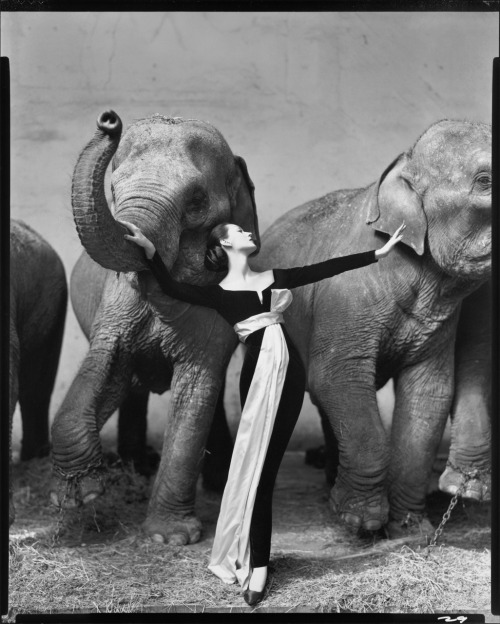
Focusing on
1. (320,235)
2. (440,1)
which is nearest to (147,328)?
(320,235)

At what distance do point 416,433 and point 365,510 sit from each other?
0.51m

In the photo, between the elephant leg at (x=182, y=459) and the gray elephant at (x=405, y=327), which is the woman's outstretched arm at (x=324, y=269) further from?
the elephant leg at (x=182, y=459)

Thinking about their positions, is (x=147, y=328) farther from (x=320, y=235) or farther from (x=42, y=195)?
(x=42, y=195)

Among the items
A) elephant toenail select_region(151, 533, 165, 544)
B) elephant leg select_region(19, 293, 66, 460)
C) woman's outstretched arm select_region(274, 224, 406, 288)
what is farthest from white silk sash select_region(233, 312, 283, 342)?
elephant leg select_region(19, 293, 66, 460)

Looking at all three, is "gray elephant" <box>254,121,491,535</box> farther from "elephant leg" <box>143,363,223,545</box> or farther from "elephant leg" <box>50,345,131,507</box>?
"elephant leg" <box>50,345,131,507</box>

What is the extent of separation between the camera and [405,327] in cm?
582

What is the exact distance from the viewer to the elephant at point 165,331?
5.36m

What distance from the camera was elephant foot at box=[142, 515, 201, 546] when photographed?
5.59 meters

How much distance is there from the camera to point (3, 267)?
189 inches

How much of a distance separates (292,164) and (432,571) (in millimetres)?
3255

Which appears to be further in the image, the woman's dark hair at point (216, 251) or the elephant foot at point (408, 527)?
the elephant foot at point (408, 527)

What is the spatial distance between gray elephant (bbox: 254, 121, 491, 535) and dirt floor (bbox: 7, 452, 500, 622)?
229 mm

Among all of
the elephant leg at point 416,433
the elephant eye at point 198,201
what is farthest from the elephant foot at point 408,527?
the elephant eye at point 198,201

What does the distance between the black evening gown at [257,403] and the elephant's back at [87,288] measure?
105cm
